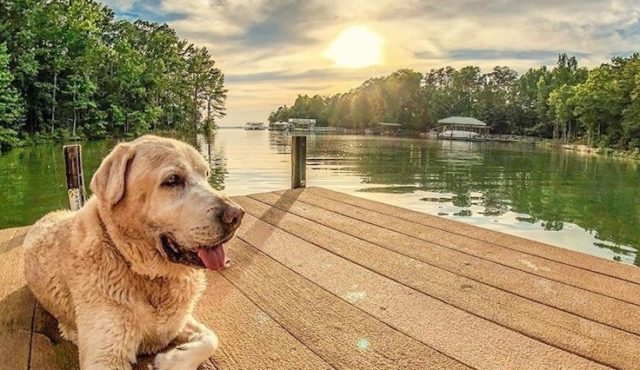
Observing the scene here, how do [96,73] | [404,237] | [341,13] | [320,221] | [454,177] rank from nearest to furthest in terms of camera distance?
[404,237], [320,221], [341,13], [454,177], [96,73]

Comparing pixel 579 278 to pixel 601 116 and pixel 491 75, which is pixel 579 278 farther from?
pixel 491 75

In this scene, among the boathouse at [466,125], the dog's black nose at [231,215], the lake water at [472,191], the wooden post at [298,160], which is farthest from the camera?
the boathouse at [466,125]

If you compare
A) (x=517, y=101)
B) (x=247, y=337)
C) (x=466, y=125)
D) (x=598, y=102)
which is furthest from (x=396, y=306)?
(x=517, y=101)

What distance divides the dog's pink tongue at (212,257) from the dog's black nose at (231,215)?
12 centimetres

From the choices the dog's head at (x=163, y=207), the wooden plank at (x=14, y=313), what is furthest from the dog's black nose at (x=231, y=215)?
the wooden plank at (x=14, y=313)

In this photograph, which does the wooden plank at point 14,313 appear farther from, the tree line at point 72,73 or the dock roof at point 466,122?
the dock roof at point 466,122

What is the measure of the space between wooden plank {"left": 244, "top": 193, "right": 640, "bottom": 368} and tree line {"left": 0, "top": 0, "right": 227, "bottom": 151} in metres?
A: 27.4

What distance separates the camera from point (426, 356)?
2029mm

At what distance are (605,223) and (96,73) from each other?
4086cm

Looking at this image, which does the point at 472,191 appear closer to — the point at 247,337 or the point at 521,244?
the point at 521,244

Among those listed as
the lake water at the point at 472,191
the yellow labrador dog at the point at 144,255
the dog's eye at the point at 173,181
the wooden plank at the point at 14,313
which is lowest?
the lake water at the point at 472,191

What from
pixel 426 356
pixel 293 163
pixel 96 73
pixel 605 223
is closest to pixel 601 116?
pixel 605 223

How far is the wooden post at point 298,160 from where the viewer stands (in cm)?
614

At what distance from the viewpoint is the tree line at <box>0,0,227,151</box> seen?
3019 centimetres
